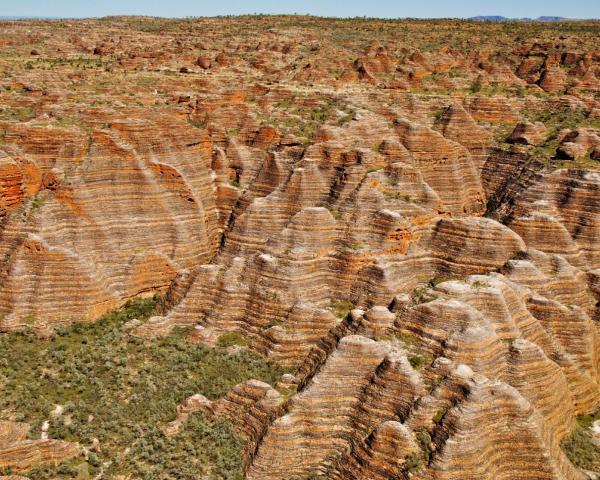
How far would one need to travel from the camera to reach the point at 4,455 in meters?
24.7

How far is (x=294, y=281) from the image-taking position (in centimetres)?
3500

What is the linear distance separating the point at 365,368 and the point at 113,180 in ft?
73.9

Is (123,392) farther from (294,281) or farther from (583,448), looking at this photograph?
(583,448)

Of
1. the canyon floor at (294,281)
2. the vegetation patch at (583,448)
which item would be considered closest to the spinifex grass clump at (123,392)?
the canyon floor at (294,281)

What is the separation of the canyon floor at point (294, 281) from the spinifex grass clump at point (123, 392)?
12 centimetres

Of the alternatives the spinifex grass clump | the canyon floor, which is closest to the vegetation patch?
the canyon floor

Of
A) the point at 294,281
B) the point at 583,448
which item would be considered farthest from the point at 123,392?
the point at 583,448

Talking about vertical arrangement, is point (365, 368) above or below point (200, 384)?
above

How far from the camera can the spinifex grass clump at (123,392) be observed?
26531 millimetres

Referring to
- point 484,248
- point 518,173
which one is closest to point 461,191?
point 518,173

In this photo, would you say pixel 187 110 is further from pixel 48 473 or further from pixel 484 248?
pixel 48 473

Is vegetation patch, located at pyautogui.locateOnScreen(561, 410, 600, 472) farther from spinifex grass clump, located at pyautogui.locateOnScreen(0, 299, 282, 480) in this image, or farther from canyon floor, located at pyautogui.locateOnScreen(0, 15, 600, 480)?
spinifex grass clump, located at pyautogui.locateOnScreen(0, 299, 282, 480)

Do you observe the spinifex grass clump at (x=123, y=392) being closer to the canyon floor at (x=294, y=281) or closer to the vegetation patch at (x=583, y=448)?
the canyon floor at (x=294, y=281)

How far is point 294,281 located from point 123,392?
10985 mm
